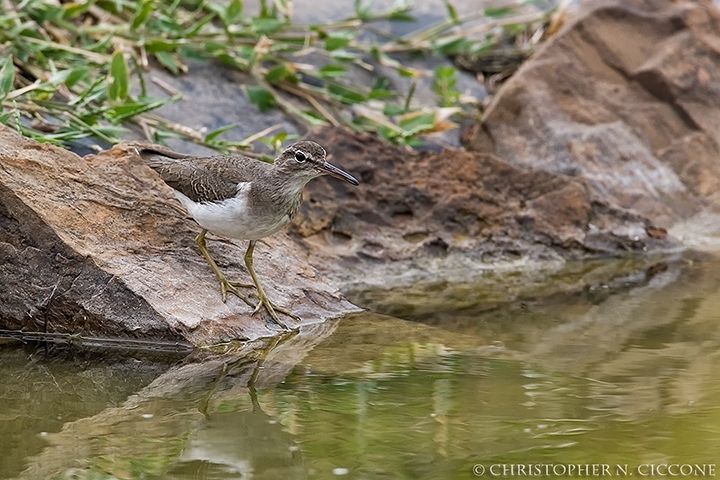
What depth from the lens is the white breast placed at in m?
6.12

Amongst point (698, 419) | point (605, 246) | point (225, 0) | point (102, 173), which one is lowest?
point (605, 246)

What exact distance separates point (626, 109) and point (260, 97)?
11.5ft

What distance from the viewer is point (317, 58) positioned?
1054cm

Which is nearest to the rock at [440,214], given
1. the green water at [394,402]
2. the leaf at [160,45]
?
the green water at [394,402]

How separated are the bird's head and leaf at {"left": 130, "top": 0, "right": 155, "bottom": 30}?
3.14 meters

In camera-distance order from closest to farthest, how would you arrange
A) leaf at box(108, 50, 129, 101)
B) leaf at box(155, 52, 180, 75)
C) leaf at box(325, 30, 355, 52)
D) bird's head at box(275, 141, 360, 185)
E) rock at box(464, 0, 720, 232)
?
1. bird's head at box(275, 141, 360, 185)
2. leaf at box(108, 50, 129, 101)
3. leaf at box(155, 52, 180, 75)
4. rock at box(464, 0, 720, 232)
5. leaf at box(325, 30, 355, 52)

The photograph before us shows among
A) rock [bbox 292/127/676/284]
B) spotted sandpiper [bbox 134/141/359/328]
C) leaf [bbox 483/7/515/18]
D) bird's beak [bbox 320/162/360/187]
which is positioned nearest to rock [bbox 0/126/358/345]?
spotted sandpiper [bbox 134/141/359/328]

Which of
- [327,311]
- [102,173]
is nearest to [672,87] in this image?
[327,311]

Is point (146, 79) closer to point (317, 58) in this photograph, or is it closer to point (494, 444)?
point (317, 58)

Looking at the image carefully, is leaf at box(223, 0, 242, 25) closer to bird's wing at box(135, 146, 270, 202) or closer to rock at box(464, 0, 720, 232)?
rock at box(464, 0, 720, 232)

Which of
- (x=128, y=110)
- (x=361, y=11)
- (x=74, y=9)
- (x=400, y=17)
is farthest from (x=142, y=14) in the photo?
(x=400, y=17)

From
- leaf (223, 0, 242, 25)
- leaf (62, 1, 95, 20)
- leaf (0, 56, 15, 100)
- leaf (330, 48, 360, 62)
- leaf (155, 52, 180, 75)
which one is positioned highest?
leaf (62, 1, 95, 20)

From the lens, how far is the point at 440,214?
820cm

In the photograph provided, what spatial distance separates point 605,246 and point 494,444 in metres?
4.51
